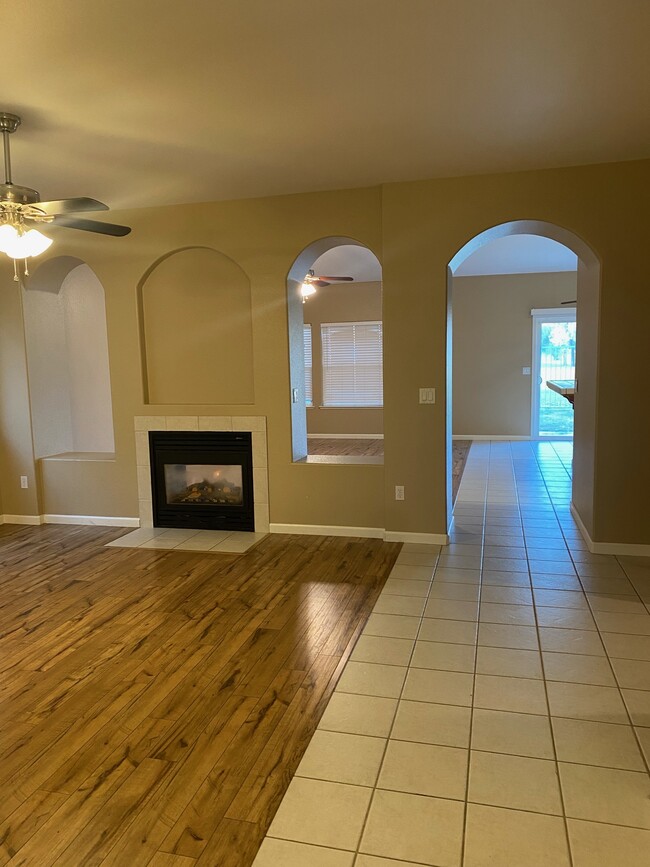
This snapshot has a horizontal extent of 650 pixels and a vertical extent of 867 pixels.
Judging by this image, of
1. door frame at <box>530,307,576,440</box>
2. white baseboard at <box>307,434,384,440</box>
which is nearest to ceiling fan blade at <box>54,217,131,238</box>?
white baseboard at <box>307,434,384,440</box>

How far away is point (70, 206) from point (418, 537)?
10.6ft

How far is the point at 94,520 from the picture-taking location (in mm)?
5457

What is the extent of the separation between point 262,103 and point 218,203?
1919mm

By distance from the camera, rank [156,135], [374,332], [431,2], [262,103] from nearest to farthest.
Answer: [431,2] < [262,103] < [156,135] < [374,332]

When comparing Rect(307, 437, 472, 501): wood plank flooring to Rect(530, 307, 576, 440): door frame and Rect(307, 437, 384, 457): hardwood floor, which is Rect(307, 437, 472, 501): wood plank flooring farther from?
Rect(530, 307, 576, 440): door frame

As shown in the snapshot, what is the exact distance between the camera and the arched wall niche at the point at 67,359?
17.8ft

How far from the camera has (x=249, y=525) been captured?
5086mm

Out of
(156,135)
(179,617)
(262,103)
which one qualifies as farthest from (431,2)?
(179,617)

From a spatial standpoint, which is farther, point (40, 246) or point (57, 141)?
point (57, 141)

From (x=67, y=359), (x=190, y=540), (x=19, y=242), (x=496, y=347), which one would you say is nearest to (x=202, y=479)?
(x=190, y=540)

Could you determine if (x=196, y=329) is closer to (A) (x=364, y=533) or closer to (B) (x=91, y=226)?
(B) (x=91, y=226)

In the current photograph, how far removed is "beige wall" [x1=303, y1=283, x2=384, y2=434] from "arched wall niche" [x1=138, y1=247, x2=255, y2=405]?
5.44 metres

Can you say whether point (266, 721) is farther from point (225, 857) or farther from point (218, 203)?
point (218, 203)

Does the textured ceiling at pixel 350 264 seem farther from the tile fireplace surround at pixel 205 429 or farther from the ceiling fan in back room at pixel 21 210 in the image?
the ceiling fan in back room at pixel 21 210
